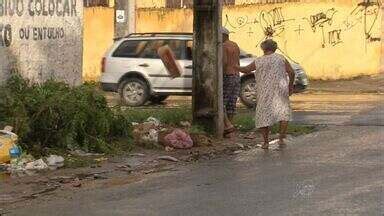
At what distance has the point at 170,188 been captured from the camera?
9148mm

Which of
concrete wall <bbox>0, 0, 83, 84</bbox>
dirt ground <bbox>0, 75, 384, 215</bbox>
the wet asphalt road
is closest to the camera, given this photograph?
the wet asphalt road

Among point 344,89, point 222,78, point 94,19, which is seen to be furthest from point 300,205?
point 94,19

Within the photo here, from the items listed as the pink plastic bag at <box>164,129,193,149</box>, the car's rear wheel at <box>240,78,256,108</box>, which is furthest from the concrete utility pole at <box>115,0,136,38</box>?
the pink plastic bag at <box>164,129,193,149</box>

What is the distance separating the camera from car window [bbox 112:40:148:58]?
20531 mm

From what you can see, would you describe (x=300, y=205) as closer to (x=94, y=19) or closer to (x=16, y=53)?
(x=16, y=53)

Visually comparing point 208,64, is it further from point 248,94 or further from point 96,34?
point 96,34

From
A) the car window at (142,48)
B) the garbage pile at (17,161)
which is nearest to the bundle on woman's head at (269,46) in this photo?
the garbage pile at (17,161)

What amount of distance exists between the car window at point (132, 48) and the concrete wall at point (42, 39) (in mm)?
6652

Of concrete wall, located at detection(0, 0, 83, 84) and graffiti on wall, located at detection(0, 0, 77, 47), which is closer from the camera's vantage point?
graffiti on wall, located at detection(0, 0, 77, 47)

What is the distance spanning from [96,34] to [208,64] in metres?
16.7

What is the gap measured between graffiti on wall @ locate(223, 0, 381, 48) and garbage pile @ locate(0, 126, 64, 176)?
1805cm

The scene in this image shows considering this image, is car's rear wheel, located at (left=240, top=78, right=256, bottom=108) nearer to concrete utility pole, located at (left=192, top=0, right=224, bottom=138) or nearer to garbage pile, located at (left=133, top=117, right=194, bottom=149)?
concrete utility pole, located at (left=192, top=0, right=224, bottom=138)

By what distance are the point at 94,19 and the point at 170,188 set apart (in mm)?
20803

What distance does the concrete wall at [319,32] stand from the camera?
2681cm
